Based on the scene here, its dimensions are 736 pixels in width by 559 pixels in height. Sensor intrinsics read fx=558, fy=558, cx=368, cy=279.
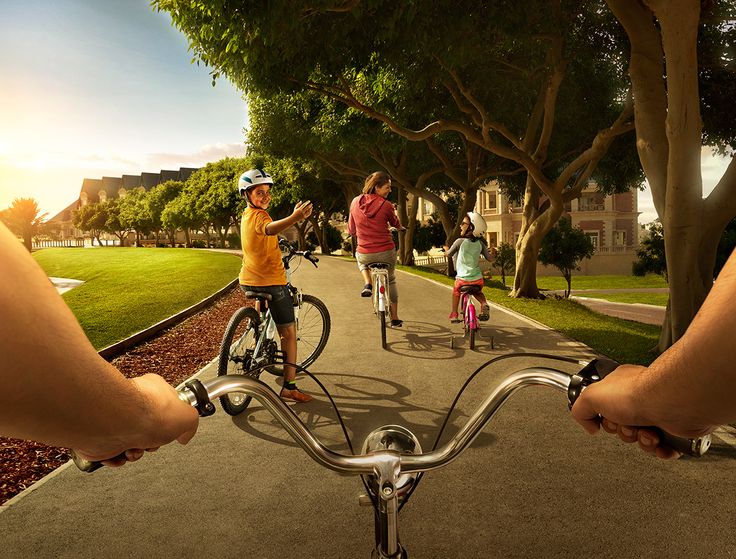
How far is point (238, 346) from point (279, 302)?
643 millimetres

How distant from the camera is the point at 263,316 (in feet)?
20.3

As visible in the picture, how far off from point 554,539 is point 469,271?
19.9ft

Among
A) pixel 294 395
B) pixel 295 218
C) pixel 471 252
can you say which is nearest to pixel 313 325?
pixel 294 395

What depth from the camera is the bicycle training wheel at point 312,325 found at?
7.51m

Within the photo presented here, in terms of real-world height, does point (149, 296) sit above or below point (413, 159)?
below

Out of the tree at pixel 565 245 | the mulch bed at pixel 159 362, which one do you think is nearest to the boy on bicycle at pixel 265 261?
the mulch bed at pixel 159 362

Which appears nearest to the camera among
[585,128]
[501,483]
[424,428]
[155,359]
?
[501,483]

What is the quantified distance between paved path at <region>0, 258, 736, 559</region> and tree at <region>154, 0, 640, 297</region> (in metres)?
7.11

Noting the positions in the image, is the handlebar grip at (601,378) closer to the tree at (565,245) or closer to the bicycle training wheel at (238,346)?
the bicycle training wheel at (238,346)

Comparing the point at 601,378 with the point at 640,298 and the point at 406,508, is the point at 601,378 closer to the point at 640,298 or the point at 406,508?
the point at 406,508

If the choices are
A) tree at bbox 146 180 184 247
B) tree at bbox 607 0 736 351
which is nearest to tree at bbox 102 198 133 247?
tree at bbox 146 180 184 247

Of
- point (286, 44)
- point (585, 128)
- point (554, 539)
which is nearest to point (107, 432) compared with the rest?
point (554, 539)

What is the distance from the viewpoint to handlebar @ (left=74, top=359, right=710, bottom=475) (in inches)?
48.6

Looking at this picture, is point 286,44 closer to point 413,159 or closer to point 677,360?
point 677,360
